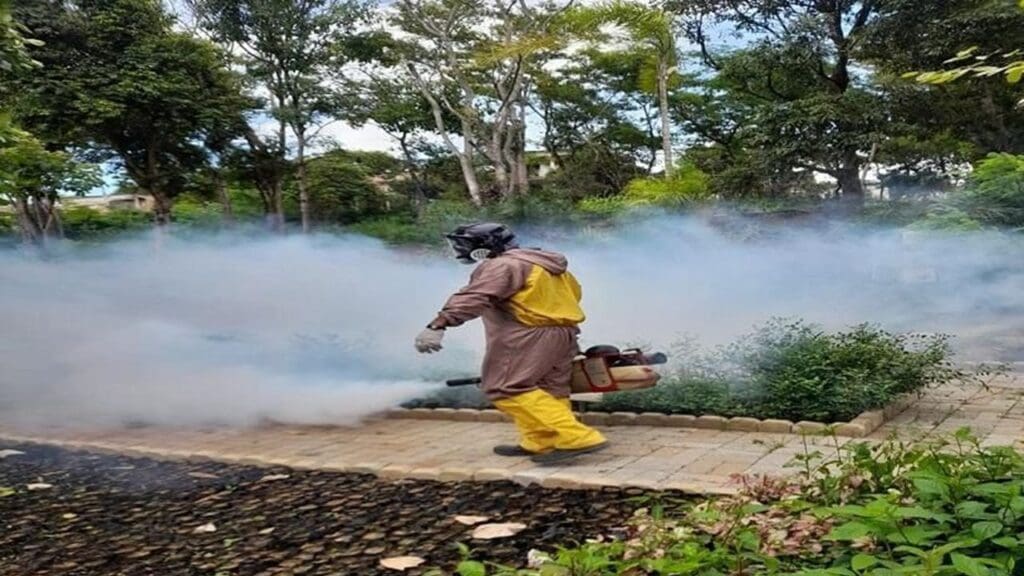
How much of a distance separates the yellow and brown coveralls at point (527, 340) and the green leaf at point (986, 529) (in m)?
2.56

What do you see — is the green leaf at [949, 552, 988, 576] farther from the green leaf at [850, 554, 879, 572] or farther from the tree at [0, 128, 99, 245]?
the tree at [0, 128, 99, 245]

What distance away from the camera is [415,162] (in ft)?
81.6

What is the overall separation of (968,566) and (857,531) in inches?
12.6

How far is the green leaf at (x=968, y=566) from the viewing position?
74.4 inches

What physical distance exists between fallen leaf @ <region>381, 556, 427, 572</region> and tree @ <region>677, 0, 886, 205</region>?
12647 millimetres

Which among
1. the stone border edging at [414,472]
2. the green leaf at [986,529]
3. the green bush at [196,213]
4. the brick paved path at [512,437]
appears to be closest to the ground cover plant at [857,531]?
the green leaf at [986,529]

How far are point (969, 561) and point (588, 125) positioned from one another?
918 inches

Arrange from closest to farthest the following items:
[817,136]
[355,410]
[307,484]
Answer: [307,484] → [355,410] → [817,136]

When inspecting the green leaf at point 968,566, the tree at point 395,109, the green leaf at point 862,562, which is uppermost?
the tree at point 395,109

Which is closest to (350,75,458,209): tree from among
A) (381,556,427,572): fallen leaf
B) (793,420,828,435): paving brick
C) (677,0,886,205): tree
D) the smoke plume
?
(677,0,886,205): tree

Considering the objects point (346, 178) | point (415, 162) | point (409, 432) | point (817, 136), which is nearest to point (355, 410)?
point (409, 432)

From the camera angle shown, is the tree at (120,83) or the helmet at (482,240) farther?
the tree at (120,83)

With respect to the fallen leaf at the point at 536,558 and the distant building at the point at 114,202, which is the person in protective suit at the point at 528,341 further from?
the distant building at the point at 114,202

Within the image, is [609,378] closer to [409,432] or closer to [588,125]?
[409,432]
